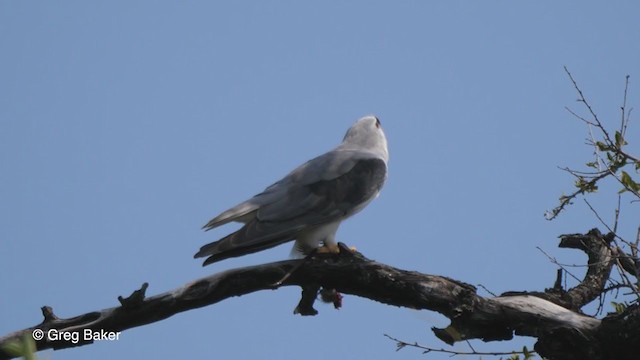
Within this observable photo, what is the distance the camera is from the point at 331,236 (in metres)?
5.79

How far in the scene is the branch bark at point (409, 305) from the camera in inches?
166

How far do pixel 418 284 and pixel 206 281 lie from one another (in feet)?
4.45

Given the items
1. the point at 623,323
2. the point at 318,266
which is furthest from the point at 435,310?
the point at 623,323

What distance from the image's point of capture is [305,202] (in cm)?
575

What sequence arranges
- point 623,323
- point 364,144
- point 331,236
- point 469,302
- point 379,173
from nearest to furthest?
point 623,323 < point 469,302 < point 331,236 < point 379,173 < point 364,144

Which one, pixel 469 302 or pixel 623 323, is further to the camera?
pixel 469 302

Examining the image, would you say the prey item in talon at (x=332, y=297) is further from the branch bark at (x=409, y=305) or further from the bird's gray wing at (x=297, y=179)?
the bird's gray wing at (x=297, y=179)

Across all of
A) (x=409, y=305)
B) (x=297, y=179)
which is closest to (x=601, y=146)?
(x=409, y=305)

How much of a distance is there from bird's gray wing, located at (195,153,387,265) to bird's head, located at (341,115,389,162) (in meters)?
0.73

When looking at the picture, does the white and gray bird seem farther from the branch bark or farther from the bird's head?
the bird's head

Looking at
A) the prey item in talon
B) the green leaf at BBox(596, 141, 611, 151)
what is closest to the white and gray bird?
the prey item in talon

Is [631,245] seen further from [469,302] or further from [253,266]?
[253,266]

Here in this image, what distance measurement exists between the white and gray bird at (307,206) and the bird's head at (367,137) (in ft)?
1.80

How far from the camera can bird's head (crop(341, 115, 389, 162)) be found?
7.33 meters
